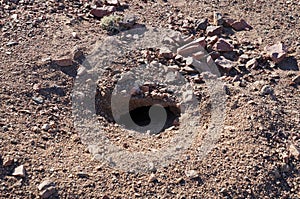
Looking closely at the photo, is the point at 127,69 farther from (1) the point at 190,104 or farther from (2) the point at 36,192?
(2) the point at 36,192

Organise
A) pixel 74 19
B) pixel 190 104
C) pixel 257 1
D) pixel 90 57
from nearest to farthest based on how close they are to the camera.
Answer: pixel 190 104
pixel 90 57
pixel 74 19
pixel 257 1

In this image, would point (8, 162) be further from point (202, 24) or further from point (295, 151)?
point (202, 24)

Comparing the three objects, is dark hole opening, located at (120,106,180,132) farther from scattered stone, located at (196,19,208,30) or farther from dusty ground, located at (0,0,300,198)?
scattered stone, located at (196,19,208,30)

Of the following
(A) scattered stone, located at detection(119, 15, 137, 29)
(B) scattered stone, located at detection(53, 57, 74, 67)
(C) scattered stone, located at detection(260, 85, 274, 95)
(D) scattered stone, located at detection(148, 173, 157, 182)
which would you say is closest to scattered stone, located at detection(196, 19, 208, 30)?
(A) scattered stone, located at detection(119, 15, 137, 29)

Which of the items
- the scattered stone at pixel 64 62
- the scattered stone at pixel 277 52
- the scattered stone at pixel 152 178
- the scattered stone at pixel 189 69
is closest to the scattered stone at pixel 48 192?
the scattered stone at pixel 152 178

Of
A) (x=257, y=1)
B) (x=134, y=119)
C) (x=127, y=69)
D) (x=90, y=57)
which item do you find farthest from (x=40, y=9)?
(x=257, y=1)
